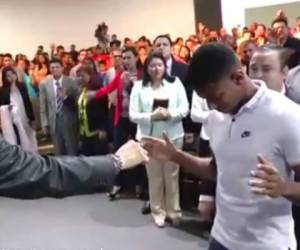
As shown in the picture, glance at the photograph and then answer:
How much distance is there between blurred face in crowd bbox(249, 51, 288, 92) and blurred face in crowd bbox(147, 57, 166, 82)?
2195 millimetres

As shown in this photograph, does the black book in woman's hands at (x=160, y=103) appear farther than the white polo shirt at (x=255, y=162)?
Yes

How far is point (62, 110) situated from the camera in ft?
20.8

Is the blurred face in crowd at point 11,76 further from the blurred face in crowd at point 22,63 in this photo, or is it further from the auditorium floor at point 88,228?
the blurred face in crowd at point 22,63

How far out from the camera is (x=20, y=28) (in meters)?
13.7

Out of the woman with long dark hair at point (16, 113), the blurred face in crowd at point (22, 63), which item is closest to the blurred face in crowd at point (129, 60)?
the woman with long dark hair at point (16, 113)


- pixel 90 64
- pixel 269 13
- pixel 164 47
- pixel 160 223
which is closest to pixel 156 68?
pixel 164 47

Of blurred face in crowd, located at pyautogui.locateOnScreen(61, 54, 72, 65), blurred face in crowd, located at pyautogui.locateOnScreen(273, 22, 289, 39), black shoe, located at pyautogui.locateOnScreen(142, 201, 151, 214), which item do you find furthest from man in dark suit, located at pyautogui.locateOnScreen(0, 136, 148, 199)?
blurred face in crowd, located at pyautogui.locateOnScreen(61, 54, 72, 65)

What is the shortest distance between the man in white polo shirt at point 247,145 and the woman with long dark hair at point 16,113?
491 cm

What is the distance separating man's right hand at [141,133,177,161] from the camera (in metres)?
2.15

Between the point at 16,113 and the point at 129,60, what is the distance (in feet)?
6.48

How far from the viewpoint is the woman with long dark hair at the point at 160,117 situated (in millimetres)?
4586

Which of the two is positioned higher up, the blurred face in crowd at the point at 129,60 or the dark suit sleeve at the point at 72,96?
the blurred face in crowd at the point at 129,60

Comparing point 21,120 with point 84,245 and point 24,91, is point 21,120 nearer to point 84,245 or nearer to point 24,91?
point 24,91

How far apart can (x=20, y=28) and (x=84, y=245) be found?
10.3m
